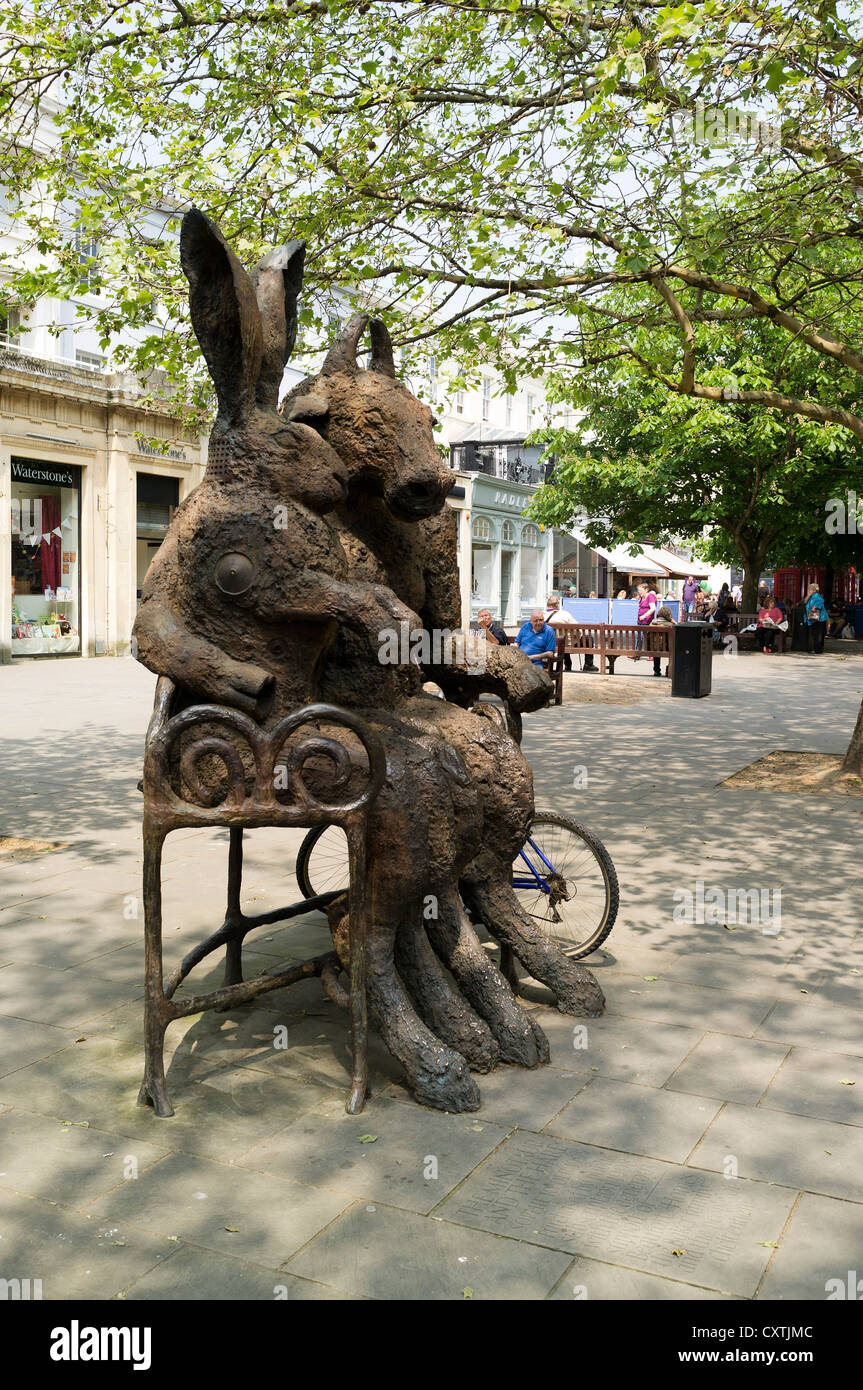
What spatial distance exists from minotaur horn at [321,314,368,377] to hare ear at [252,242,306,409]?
178 mm

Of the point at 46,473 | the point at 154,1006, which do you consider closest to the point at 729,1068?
the point at 154,1006

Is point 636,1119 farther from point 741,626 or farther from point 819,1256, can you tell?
point 741,626

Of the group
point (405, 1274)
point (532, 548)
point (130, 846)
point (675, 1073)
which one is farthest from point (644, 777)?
point (532, 548)

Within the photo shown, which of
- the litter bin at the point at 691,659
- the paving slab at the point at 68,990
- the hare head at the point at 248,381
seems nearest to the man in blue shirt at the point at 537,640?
the litter bin at the point at 691,659

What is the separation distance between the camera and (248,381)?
12.9ft

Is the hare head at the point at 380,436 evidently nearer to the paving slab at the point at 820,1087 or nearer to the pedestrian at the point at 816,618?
the paving slab at the point at 820,1087

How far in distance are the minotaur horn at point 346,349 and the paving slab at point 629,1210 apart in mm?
2800

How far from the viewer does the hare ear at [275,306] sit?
13.3ft

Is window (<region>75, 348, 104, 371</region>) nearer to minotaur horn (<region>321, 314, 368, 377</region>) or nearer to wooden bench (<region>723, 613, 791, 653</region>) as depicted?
wooden bench (<region>723, 613, 791, 653</region>)

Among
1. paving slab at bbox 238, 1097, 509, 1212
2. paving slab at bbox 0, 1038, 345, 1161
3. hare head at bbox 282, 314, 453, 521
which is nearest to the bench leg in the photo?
paving slab at bbox 0, 1038, 345, 1161

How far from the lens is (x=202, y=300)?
3834mm

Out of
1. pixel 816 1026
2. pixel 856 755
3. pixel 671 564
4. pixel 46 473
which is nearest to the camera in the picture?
pixel 816 1026

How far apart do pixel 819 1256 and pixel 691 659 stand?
1565 centimetres

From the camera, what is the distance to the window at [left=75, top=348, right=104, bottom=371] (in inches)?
991
